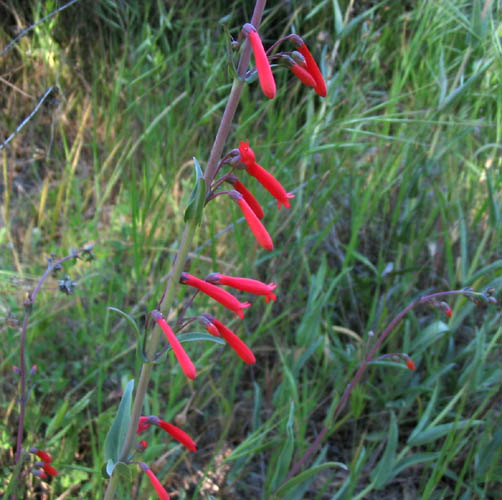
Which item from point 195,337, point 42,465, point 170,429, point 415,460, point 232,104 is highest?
point 232,104

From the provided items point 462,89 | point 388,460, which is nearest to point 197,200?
point 388,460

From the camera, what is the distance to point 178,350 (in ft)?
3.82

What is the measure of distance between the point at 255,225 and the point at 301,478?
34.0 inches

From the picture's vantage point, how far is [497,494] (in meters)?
1.90

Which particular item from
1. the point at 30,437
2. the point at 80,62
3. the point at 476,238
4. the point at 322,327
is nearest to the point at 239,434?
the point at 322,327

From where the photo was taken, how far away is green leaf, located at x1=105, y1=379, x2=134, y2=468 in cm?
136

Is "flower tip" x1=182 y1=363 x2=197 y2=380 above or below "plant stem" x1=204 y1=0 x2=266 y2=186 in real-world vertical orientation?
below

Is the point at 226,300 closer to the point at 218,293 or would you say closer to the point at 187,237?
the point at 218,293

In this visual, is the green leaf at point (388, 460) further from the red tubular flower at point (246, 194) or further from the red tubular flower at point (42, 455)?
the red tubular flower at point (42, 455)

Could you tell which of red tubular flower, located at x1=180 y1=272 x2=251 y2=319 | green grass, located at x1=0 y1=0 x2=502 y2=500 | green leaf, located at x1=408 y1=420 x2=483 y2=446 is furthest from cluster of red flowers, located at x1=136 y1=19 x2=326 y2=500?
green leaf, located at x1=408 y1=420 x2=483 y2=446

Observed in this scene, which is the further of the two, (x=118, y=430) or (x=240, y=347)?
(x=118, y=430)

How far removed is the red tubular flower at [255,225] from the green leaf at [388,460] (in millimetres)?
962

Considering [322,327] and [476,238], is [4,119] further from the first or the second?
[476,238]

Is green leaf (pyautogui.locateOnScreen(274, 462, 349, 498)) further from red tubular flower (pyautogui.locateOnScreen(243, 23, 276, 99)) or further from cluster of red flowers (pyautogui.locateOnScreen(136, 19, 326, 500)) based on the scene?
red tubular flower (pyautogui.locateOnScreen(243, 23, 276, 99))
